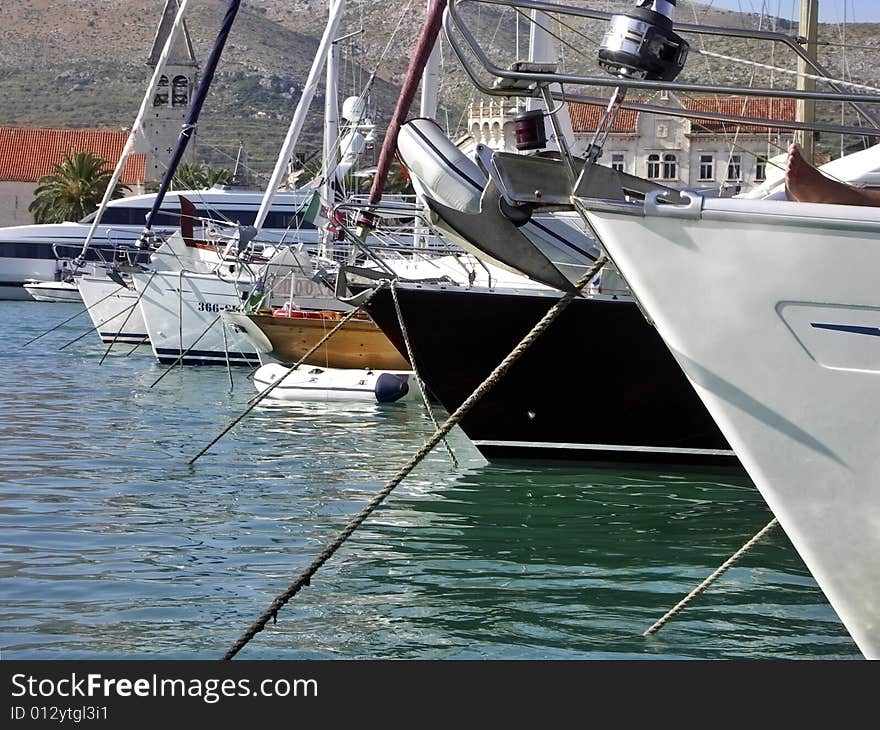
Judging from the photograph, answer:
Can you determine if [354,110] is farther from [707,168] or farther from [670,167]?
[707,168]

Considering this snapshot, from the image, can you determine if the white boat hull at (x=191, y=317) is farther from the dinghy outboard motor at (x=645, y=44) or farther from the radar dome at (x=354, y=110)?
the dinghy outboard motor at (x=645, y=44)

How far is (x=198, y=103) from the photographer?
26.2 meters

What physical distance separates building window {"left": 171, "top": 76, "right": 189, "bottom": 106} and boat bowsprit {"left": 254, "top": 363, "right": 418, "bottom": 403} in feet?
32.7

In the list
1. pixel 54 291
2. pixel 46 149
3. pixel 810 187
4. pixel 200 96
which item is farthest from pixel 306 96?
pixel 46 149

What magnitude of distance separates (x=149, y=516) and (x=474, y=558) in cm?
294

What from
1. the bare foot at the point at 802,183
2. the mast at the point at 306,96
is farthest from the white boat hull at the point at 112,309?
the bare foot at the point at 802,183

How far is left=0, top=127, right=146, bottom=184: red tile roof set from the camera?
256 feet

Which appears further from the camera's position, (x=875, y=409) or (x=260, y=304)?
(x=260, y=304)

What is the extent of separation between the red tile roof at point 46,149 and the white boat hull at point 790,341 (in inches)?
2862

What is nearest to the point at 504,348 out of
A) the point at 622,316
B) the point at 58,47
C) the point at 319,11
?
the point at 622,316

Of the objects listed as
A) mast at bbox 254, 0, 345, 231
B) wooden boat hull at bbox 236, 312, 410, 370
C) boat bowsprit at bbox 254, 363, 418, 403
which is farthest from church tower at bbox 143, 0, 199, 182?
boat bowsprit at bbox 254, 363, 418, 403

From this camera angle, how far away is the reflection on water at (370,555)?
293 inches

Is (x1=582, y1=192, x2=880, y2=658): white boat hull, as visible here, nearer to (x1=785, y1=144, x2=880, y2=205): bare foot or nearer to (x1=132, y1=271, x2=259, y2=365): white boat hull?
(x1=785, y1=144, x2=880, y2=205): bare foot
